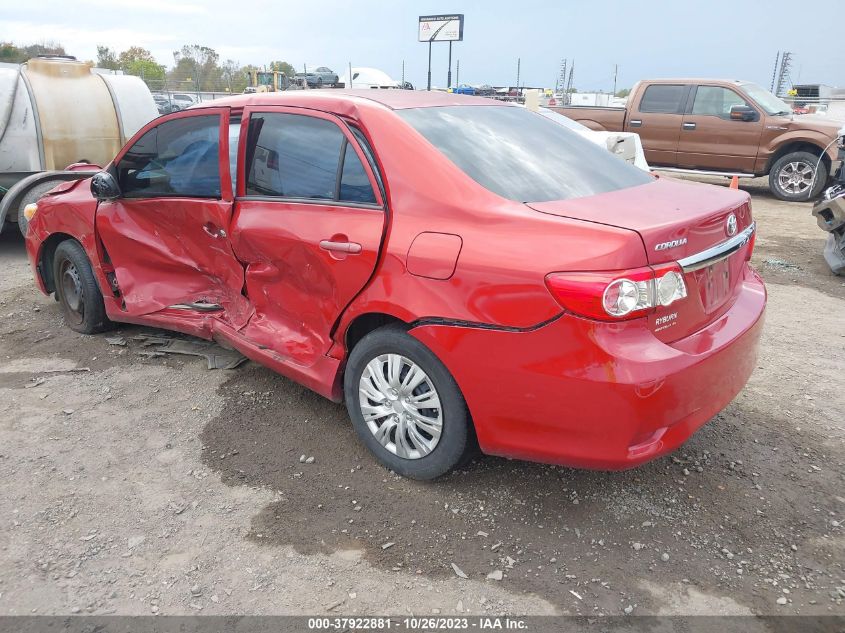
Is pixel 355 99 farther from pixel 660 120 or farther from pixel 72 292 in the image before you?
pixel 660 120

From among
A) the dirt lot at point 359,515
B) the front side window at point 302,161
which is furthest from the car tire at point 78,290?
the front side window at point 302,161

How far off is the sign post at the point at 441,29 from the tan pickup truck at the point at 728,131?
69.8 feet

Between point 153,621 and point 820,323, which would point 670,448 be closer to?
point 153,621

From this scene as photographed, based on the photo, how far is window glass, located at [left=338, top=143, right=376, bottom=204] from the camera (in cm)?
298

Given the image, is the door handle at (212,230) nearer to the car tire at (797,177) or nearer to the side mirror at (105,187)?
the side mirror at (105,187)

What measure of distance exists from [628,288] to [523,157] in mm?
1024

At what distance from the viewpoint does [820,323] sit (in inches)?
206

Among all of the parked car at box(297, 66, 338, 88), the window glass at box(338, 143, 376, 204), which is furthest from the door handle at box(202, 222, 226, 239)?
the parked car at box(297, 66, 338, 88)

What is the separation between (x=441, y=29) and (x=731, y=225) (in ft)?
109

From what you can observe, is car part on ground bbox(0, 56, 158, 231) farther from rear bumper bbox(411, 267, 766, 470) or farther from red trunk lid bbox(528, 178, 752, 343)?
red trunk lid bbox(528, 178, 752, 343)

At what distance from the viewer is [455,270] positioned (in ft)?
8.46

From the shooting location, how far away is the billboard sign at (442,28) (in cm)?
3219

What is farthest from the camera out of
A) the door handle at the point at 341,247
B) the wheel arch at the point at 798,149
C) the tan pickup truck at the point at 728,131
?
the tan pickup truck at the point at 728,131

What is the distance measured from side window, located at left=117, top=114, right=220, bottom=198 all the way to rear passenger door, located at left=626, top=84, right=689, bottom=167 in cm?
1007
